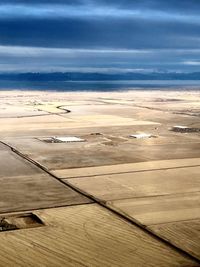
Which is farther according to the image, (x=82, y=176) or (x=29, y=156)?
(x=29, y=156)

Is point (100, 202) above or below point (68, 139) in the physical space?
below

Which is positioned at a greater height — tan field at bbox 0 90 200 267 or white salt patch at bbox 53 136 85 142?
white salt patch at bbox 53 136 85 142

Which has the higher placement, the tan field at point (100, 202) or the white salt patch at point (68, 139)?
the white salt patch at point (68, 139)

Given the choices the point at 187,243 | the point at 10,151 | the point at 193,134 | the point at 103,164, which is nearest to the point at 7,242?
the point at 187,243

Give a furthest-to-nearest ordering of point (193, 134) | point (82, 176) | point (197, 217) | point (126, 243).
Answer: point (193, 134), point (82, 176), point (197, 217), point (126, 243)

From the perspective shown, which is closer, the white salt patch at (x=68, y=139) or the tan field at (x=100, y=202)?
the tan field at (x=100, y=202)

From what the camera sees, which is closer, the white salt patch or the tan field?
the tan field

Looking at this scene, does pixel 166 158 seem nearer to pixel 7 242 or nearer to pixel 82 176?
pixel 82 176

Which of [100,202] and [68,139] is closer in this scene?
[100,202]
